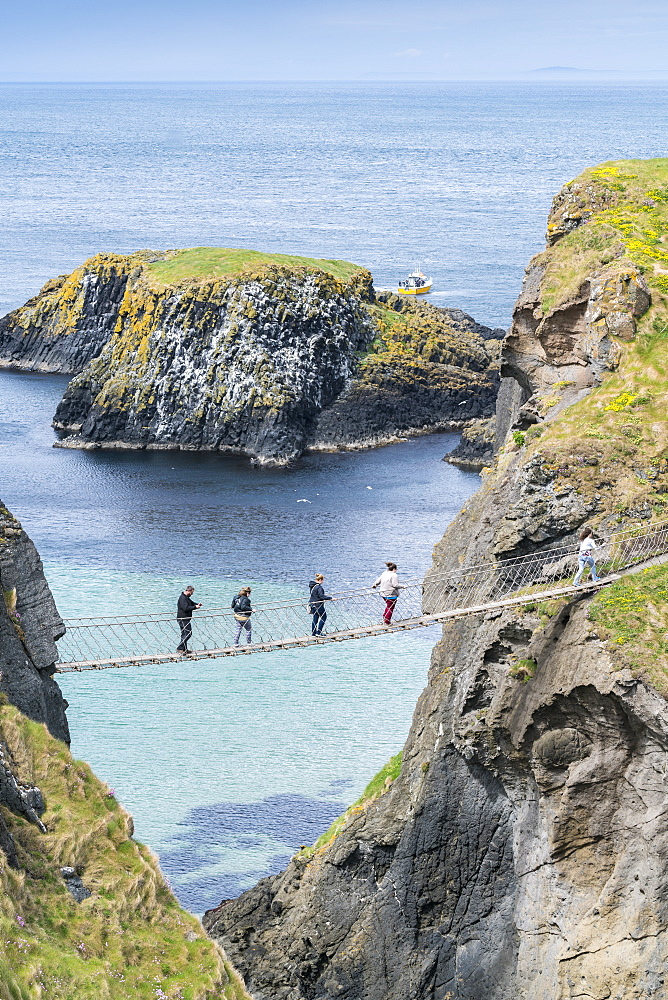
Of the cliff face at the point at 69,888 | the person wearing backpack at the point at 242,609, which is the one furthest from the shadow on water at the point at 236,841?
the cliff face at the point at 69,888

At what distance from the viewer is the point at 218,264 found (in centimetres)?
9138

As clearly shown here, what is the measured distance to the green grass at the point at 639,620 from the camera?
2712 centimetres

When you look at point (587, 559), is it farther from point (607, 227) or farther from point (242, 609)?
point (607, 227)

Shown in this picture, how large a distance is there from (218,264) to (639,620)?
67.0m

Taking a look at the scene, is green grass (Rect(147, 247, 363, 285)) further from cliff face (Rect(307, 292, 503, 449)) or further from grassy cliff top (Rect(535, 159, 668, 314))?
A: grassy cliff top (Rect(535, 159, 668, 314))

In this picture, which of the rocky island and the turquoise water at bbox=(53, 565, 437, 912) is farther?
the rocky island

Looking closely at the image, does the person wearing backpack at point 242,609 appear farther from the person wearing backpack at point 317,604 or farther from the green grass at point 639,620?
the green grass at point 639,620

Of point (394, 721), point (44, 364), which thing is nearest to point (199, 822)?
point (394, 721)

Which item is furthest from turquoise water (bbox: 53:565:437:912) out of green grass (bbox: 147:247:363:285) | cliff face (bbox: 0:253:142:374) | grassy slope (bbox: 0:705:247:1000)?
cliff face (bbox: 0:253:142:374)

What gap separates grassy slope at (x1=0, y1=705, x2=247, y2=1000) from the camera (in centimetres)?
2053

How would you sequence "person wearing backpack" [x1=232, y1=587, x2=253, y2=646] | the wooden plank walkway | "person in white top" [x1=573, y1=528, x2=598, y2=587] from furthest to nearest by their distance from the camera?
"person wearing backpack" [x1=232, y1=587, x2=253, y2=646]
the wooden plank walkway
"person in white top" [x1=573, y1=528, x2=598, y2=587]

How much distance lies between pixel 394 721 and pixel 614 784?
1802cm

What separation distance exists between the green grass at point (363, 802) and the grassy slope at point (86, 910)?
949 centimetres

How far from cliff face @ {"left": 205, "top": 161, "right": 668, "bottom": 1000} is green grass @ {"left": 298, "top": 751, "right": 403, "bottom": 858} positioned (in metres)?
0.19
